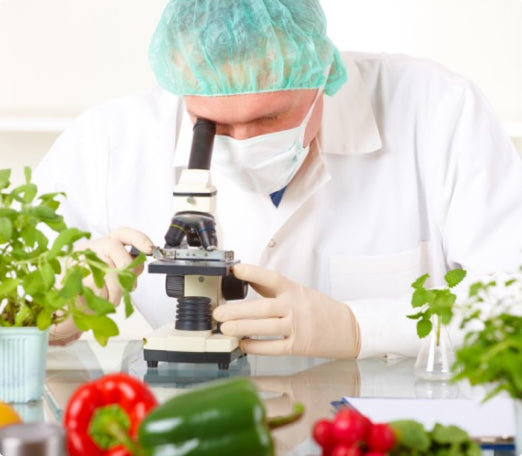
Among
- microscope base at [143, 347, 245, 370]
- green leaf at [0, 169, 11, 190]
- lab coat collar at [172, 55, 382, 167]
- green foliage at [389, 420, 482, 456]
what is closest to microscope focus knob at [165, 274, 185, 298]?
microscope base at [143, 347, 245, 370]

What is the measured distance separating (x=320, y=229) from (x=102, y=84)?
1.49 m

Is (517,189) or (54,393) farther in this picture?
(517,189)

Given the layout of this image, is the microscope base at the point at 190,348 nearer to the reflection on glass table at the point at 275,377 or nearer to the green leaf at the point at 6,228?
the reflection on glass table at the point at 275,377

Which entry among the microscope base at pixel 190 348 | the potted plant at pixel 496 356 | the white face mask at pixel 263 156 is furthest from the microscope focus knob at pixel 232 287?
the potted plant at pixel 496 356

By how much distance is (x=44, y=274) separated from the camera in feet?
4.33

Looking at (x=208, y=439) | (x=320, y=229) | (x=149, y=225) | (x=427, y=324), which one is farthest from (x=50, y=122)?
(x=208, y=439)

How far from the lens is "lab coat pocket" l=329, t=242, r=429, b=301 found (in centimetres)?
234

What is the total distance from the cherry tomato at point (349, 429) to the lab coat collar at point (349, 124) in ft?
5.00

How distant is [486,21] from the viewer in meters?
3.47

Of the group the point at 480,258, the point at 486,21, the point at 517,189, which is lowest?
the point at 480,258

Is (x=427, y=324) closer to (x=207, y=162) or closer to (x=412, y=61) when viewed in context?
(x=207, y=162)

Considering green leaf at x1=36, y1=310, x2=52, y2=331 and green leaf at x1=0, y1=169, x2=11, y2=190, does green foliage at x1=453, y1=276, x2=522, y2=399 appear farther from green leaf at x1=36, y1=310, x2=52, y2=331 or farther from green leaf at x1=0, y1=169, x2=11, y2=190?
green leaf at x1=0, y1=169, x2=11, y2=190

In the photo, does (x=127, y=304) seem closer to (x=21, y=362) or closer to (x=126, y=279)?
(x=126, y=279)

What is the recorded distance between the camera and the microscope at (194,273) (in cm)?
171
